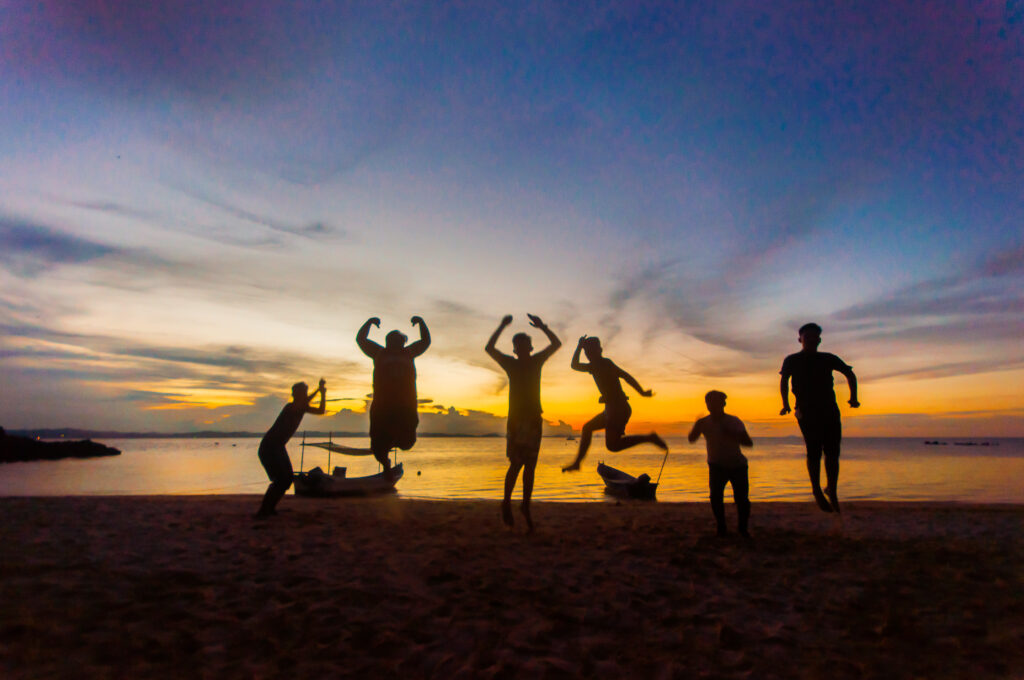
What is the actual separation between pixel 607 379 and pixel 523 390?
1.35 metres

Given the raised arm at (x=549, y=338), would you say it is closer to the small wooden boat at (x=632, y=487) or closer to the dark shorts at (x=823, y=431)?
the dark shorts at (x=823, y=431)

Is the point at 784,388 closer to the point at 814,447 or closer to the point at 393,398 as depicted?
the point at 814,447

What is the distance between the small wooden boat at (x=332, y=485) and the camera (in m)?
19.6

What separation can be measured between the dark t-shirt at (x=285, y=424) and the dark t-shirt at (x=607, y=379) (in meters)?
5.22

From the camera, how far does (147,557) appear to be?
621cm

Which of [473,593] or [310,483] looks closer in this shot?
[473,593]

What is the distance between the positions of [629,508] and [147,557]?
Result: 9377 millimetres

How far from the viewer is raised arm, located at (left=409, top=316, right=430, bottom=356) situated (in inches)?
301

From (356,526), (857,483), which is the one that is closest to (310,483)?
(356,526)

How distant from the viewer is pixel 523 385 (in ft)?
26.6

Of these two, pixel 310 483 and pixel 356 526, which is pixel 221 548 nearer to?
pixel 356 526

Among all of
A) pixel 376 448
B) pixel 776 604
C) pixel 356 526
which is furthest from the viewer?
pixel 356 526

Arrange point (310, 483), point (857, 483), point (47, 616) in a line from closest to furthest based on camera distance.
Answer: point (47, 616), point (310, 483), point (857, 483)

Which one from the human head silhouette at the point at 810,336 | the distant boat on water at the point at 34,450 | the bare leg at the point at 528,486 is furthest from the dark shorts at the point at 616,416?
the distant boat on water at the point at 34,450
